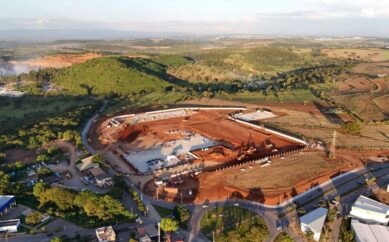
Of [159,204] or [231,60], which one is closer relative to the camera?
[159,204]

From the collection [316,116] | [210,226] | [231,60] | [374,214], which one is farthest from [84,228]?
[231,60]

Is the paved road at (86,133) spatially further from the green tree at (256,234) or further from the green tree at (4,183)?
the green tree at (256,234)

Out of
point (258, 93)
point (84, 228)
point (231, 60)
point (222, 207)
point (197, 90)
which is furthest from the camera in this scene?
point (231, 60)

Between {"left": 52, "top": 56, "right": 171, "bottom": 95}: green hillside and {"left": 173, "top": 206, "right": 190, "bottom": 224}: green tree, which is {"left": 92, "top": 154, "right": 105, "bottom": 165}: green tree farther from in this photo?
{"left": 52, "top": 56, "right": 171, "bottom": 95}: green hillside

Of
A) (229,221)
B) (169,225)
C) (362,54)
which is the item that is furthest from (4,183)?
(362,54)

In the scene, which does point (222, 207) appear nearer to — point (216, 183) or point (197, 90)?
point (216, 183)

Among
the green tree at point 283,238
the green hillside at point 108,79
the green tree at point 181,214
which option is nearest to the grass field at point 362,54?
the green hillside at point 108,79
